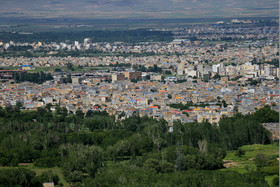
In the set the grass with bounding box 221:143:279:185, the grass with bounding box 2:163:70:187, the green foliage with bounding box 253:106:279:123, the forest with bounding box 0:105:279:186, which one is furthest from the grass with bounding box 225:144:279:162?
the grass with bounding box 2:163:70:187

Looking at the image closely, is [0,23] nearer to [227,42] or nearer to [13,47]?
[13,47]

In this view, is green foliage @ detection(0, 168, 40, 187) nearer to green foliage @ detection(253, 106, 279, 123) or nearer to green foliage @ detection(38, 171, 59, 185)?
green foliage @ detection(38, 171, 59, 185)

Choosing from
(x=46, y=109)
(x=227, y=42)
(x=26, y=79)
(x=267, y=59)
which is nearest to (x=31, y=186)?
(x=46, y=109)

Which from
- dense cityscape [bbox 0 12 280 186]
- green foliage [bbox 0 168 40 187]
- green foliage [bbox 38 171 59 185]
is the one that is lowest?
dense cityscape [bbox 0 12 280 186]

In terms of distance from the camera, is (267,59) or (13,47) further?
(13,47)

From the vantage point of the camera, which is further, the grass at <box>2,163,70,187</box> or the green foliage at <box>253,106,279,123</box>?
the green foliage at <box>253,106,279,123</box>

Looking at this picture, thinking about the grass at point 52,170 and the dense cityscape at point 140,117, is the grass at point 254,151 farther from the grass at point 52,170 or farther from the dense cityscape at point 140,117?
the grass at point 52,170

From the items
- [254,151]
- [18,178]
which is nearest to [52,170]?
[18,178]

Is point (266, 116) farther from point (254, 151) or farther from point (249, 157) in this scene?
point (249, 157)

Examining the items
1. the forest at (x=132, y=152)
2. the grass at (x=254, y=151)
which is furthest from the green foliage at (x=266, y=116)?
the grass at (x=254, y=151)

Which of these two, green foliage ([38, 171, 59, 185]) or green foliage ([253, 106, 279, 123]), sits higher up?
green foliage ([38, 171, 59, 185])
